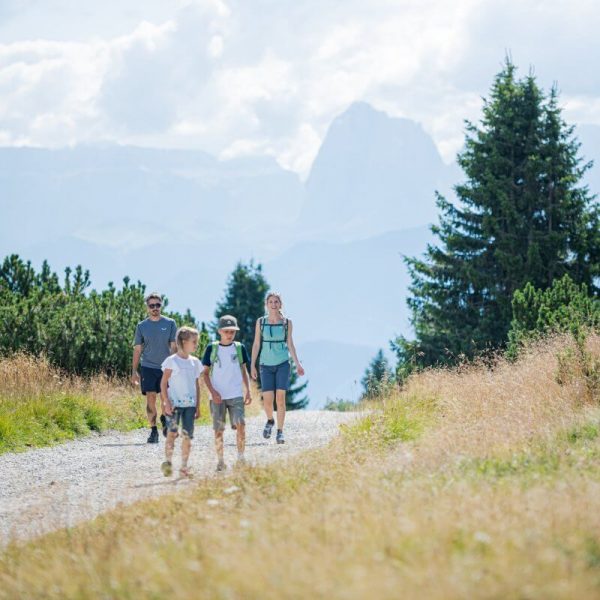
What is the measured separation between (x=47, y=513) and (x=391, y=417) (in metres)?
4.43

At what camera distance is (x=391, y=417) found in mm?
10773

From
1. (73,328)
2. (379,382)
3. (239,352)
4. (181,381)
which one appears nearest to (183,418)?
(181,381)

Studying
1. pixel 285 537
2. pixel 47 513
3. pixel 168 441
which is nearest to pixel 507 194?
pixel 168 441

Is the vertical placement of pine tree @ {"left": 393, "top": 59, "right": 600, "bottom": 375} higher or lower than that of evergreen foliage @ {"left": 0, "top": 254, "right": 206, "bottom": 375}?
higher

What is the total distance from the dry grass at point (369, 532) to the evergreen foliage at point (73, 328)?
10836mm

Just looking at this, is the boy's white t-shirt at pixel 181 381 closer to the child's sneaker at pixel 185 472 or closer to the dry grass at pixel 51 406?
→ the child's sneaker at pixel 185 472

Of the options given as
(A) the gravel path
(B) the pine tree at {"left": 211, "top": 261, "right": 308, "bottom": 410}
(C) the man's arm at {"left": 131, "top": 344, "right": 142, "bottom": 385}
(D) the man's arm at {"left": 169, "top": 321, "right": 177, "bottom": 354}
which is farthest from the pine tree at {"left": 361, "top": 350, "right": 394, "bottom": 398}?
(B) the pine tree at {"left": 211, "top": 261, "right": 308, "bottom": 410}

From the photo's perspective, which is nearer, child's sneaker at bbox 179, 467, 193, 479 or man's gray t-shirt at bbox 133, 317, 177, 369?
child's sneaker at bbox 179, 467, 193, 479

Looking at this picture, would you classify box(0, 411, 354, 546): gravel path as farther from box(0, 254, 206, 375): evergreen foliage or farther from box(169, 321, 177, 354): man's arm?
box(0, 254, 206, 375): evergreen foliage

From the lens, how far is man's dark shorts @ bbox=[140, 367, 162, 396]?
12688 mm

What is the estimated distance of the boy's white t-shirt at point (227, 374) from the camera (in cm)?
970

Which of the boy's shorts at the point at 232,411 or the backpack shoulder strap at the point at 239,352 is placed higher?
the backpack shoulder strap at the point at 239,352

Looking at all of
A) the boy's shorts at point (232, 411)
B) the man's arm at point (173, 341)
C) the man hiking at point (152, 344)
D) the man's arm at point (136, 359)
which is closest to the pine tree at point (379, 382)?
the boy's shorts at point (232, 411)

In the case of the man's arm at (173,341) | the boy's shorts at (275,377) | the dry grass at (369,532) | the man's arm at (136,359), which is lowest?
the dry grass at (369,532)
